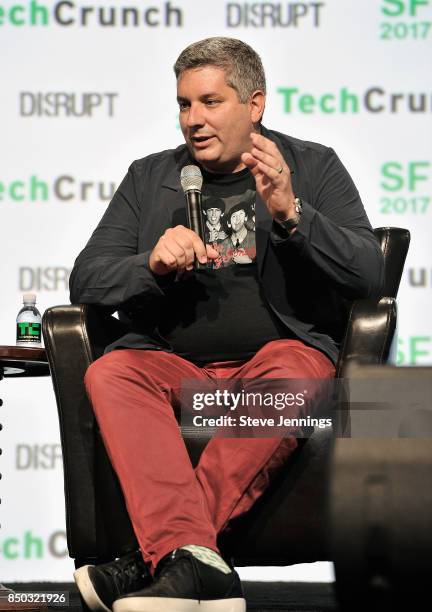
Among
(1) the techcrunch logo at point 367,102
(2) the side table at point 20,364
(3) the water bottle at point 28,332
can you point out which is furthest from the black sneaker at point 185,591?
(1) the techcrunch logo at point 367,102

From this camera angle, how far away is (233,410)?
6.93 ft

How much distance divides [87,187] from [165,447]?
1.70 metres

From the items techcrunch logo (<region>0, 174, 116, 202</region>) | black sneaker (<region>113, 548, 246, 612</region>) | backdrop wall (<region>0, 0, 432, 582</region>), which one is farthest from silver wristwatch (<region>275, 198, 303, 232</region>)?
techcrunch logo (<region>0, 174, 116, 202</region>)

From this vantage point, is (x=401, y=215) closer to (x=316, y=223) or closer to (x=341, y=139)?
(x=341, y=139)

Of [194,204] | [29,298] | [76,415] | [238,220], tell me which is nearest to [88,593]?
[76,415]

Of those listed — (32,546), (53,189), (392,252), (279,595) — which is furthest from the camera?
(53,189)

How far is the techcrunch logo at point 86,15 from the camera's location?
348 centimetres

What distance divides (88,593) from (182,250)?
66 cm

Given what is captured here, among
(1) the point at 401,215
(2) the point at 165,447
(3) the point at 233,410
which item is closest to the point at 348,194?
(3) the point at 233,410

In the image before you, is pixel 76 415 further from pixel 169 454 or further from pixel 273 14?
pixel 273 14

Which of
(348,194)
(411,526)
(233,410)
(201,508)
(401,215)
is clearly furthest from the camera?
(401,215)

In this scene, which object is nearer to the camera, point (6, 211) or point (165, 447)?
point (165, 447)

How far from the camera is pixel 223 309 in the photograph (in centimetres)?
232

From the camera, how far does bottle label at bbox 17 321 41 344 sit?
265cm
